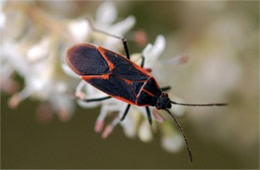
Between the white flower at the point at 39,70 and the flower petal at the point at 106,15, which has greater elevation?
the flower petal at the point at 106,15

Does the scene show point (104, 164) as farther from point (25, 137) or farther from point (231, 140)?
point (231, 140)

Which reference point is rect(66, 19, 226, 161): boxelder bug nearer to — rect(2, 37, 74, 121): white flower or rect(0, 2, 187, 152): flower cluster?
rect(0, 2, 187, 152): flower cluster

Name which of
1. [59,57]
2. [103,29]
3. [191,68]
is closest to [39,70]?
[59,57]

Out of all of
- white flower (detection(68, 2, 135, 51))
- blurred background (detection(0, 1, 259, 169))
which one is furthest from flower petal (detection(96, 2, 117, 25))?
blurred background (detection(0, 1, 259, 169))

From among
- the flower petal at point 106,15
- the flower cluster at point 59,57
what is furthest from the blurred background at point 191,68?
the flower petal at point 106,15

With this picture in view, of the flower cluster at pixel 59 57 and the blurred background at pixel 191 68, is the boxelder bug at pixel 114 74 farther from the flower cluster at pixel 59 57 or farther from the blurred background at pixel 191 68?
the blurred background at pixel 191 68

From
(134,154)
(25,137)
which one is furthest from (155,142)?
(25,137)
